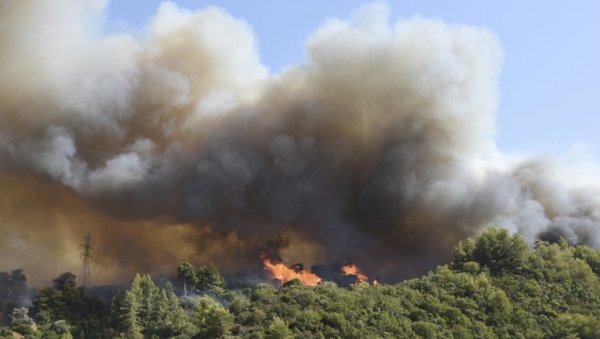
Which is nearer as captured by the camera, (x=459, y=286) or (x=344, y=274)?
(x=459, y=286)

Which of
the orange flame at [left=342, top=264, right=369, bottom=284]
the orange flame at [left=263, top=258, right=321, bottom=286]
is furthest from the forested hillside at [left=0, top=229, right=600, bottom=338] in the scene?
the orange flame at [left=342, top=264, right=369, bottom=284]

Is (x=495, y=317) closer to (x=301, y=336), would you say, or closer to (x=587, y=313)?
(x=587, y=313)

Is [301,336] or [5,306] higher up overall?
[5,306]

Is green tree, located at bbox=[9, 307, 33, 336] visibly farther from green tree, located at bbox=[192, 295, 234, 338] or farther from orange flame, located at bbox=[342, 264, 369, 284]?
orange flame, located at bbox=[342, 264, 369, 284]

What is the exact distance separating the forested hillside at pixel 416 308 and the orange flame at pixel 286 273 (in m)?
28.0

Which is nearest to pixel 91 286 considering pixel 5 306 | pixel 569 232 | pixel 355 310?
pixel 5 306

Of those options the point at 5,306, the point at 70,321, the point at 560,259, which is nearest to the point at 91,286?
the point at 5,306

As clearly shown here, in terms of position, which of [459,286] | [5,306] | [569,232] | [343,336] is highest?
[569,232]

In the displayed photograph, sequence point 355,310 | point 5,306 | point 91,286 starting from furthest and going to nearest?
point 91,286 → point 5,306 → point 355,310

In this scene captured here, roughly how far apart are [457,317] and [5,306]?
60852mm

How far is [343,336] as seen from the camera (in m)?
32.8

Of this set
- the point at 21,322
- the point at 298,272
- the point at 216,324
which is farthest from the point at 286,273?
the point at 216,324

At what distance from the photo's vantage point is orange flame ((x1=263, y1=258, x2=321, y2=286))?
87.5 metres

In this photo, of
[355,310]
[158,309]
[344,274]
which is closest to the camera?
[355,310]
